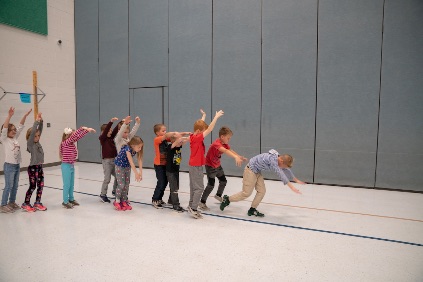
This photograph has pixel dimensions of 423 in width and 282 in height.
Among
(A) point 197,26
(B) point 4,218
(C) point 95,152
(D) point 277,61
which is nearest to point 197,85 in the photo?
(A) point 197,26

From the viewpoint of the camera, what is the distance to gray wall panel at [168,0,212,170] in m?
6.58

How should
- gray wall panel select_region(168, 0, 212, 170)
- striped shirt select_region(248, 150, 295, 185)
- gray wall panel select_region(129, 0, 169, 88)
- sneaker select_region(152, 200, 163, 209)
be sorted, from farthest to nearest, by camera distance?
1. gray wall panel select_region(129, 0, 169, 88)
2. gray wall panel select_region(168, 0, 212, 170)
3. sneaker select_region(152, 200, 163, 209)
4. striped shirt select_region(248, 150, 295, 185)

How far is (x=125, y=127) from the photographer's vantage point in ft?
12.9

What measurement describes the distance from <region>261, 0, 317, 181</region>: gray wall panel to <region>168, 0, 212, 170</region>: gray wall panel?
4.48ft

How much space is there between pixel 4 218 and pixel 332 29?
6178mm

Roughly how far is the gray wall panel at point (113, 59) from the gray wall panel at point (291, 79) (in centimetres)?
382

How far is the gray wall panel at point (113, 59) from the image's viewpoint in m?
7.57

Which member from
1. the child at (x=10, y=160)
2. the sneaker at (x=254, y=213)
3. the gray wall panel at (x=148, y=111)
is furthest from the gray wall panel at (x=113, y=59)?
the sneaker at (x=254, y=213)

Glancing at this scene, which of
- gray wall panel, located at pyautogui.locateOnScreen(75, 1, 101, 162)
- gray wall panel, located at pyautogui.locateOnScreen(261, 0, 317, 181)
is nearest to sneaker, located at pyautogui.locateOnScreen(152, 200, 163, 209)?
gray wall panel, located at pyautogui.locateOnScreen(261, 0, 317, 181)

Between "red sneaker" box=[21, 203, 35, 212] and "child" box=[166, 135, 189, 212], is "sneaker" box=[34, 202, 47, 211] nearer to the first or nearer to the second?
"red sneaker" box=[21, 203, 35, 212]

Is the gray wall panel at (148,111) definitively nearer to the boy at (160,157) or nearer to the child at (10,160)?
the boy at (160,157)

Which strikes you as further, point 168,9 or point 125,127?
point 168,9

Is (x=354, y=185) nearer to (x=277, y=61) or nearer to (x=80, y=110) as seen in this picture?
(x=277, y=61)

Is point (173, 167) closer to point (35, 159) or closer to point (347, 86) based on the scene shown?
point (35, 159)
